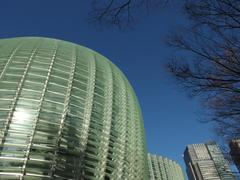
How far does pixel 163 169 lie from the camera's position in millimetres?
85500

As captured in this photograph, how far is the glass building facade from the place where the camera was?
40.3 ft

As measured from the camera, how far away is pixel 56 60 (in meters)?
19.0

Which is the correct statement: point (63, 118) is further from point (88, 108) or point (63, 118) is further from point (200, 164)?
point (200, 164)

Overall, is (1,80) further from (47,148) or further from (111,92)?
(111,92)

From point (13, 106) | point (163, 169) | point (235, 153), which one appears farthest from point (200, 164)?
point (13, 106)

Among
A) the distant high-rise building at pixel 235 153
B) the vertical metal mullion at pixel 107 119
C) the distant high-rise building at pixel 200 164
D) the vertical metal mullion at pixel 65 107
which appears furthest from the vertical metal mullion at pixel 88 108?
the distant high-rise building at pixel 235 153

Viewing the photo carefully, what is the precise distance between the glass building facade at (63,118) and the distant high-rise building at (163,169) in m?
65.3

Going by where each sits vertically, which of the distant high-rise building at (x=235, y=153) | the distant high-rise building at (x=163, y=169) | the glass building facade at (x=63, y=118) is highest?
the distant high-rise building at (x=163, y=169)

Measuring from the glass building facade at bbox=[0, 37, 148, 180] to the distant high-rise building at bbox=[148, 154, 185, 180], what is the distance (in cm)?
6530

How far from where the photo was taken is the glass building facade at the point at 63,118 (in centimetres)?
1229

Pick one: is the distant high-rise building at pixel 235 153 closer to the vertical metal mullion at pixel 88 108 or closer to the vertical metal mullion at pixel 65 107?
the vertical metal mullion at pixel 88 108

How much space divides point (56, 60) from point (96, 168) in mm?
8730

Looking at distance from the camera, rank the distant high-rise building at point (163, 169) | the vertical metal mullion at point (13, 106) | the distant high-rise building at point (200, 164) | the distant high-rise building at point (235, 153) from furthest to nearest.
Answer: the distant high-rise building at point (163, 169) → the distant high-rise building at point (200, 164) → the vertical metal mullion at point (13, 106) → the distant high-rise building at point (235, 153)

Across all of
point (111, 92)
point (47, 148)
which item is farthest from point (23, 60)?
point (47, 148)
